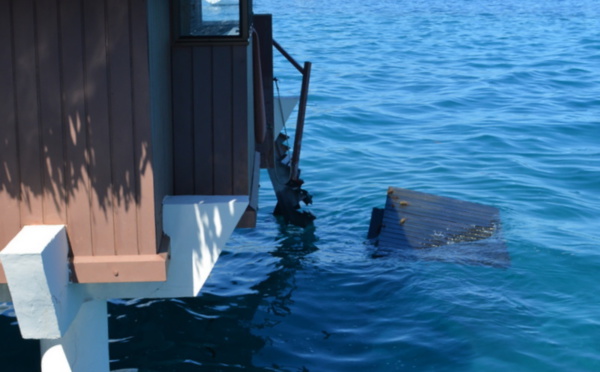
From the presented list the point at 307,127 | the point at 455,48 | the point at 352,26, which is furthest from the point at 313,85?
the point at 352,26

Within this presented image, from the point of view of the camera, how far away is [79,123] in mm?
6789

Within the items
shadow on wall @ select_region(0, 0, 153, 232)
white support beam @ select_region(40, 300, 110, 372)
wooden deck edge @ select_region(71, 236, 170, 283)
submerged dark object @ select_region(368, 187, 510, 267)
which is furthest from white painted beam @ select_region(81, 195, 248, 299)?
submerged dark object @ select_region(368, 187, 510, 267)

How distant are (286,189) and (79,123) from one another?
8231 mm

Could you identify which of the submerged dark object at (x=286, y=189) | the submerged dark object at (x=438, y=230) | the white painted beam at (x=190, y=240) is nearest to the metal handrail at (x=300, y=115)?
the submerged dark object at (x=286, y=189)

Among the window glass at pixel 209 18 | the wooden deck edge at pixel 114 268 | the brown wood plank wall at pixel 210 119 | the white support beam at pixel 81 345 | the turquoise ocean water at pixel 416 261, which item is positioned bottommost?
the turquoise ocean water at pixel 416 261

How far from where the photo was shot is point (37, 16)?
260 inches

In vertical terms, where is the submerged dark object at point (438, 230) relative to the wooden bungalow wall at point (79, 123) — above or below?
below

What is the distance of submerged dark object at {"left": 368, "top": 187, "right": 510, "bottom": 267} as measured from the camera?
1362cm

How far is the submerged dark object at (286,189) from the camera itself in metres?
14.7

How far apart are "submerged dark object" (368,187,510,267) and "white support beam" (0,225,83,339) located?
7.61 meters

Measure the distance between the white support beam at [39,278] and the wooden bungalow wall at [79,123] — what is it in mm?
223

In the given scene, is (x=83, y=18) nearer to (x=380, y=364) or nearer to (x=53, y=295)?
(x=53, y=295)

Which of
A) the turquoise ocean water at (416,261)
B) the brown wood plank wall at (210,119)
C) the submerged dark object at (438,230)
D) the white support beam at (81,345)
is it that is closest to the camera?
the white support beam at (81,345)

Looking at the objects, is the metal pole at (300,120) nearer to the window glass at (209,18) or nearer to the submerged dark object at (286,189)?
the submerged dark object at (286,189)
